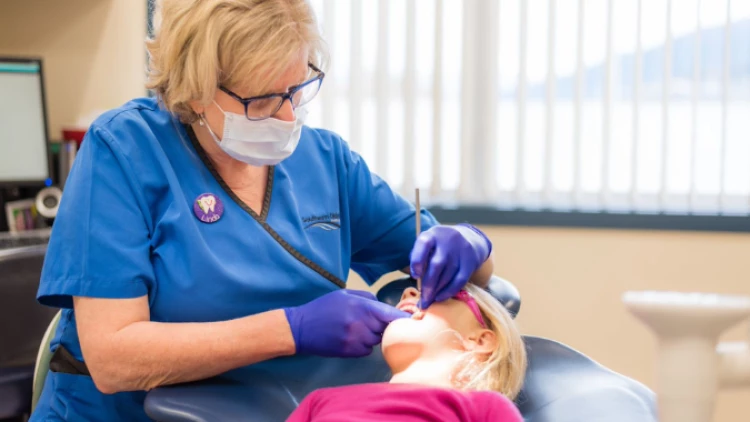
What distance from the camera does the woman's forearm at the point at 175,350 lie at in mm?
1246

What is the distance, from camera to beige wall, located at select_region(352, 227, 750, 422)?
7.97ft

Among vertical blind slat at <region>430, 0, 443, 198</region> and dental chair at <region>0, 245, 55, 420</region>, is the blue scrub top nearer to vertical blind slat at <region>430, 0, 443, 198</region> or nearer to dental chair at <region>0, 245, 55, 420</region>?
dental chair at <region>0, 245, 55, 420</region>

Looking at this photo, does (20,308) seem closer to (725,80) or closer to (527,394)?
(527,394)

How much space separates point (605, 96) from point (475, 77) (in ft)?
1.36

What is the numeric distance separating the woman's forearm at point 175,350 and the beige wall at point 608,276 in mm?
1377

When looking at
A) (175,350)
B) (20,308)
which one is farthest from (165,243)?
(20,308)

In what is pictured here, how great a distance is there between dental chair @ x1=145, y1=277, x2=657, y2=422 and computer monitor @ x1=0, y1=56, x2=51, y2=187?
1407mm

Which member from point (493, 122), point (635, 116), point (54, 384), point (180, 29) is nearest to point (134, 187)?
point (180, 29)

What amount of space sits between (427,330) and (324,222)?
345mm

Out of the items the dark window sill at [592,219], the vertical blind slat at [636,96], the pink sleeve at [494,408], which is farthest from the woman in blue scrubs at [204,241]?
the vertical blind slat at [636,96]

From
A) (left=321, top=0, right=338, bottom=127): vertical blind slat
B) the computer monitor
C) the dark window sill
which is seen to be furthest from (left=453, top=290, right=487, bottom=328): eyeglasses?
the computer monitor

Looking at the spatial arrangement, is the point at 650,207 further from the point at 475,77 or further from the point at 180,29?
the point at 180,29

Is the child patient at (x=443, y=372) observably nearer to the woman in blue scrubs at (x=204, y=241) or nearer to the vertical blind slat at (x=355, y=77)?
the woman in blue scrubs at (x=204, y=241)

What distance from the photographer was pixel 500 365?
1332mm
